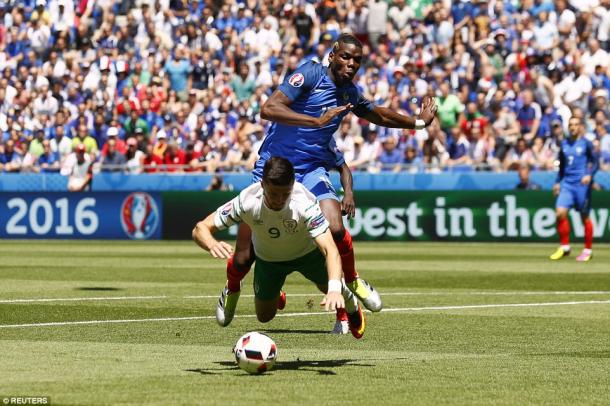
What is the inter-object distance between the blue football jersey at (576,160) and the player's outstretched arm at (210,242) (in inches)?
655

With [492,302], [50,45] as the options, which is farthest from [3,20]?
[492,302]

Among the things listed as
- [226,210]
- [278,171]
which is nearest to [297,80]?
[226,210]

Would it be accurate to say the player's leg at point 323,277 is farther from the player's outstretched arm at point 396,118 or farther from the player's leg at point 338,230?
the player's outstretched arm at point 396,118

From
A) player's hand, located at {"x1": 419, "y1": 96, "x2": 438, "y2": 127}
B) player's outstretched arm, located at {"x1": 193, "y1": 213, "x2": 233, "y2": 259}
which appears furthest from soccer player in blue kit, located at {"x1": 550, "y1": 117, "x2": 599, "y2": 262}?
player's outstretched arm, located at {"x1": 193, "y1": 213, "x2": 233, "y2": 259}

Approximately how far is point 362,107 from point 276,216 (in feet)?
8.92

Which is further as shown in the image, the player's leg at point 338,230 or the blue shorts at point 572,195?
the blue shorts at point 572,195

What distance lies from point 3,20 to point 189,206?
1176 centimetres

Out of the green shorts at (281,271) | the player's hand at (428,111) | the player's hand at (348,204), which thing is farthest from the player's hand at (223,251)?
the player's hand at (348,204)

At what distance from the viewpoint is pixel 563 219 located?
25.7 metres

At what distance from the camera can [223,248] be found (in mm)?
9273

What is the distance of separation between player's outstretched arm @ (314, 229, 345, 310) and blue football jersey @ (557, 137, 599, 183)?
16442mm

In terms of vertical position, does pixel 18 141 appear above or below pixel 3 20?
below

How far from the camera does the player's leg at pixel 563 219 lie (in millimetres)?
25578

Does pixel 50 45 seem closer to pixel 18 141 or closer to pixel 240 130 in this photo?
pixel 18 141
